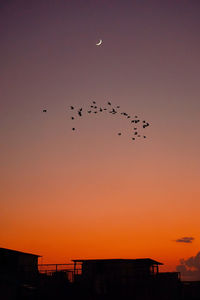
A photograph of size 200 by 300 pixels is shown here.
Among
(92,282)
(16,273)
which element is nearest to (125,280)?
(92,282)

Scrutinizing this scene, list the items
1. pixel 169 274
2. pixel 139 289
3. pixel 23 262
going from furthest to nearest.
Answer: pixel 23 262 → pixel 169 274 → pixel 139 289

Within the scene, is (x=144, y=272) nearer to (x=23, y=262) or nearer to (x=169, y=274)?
(x=169, y=274)

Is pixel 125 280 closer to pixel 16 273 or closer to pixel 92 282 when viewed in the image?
pixel 92 282

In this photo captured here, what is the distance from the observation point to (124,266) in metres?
40.3

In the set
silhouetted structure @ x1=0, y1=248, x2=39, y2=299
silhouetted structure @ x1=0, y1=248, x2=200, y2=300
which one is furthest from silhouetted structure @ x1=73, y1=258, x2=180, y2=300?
silhouetted structure @ x1=0, y1=248, x2=39, y2=299

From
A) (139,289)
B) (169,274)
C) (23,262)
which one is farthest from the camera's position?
(23,262)

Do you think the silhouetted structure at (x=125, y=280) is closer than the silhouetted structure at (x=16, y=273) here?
Yes

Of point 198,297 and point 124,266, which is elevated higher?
point 124,266

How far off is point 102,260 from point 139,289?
7.50 metres

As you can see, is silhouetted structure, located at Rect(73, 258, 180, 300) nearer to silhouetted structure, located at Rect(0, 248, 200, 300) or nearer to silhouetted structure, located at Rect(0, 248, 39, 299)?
silhouetted structure, located at Rect(0, 248, 200, 300)

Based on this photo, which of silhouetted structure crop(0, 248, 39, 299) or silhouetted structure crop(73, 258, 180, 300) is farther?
silhouetted structure crop(0, 248, 39, 299)

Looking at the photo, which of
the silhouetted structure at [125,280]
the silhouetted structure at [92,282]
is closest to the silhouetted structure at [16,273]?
the silhouetted structure at [92,282]

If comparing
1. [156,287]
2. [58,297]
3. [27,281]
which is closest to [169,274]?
[156,287]

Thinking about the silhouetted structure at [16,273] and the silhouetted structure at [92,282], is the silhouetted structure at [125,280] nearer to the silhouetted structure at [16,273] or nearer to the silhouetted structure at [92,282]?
the silhouetted structure at [92,282]
